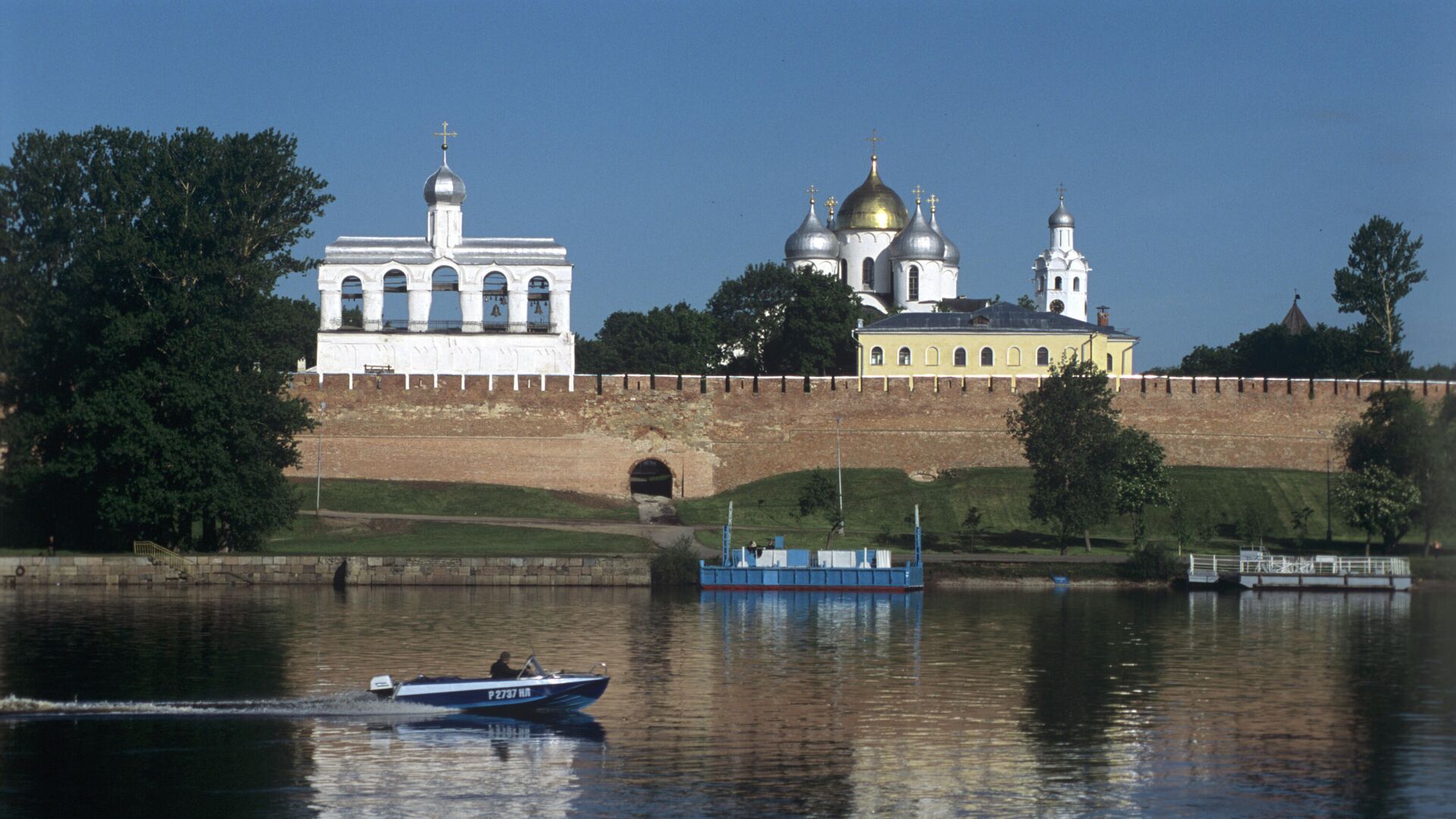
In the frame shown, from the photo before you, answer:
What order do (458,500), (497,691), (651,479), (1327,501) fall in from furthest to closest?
(651,479)
(458,500)
(1327,501)
(497,691)

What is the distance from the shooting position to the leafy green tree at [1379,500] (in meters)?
44.4

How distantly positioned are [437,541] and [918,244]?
128 ft

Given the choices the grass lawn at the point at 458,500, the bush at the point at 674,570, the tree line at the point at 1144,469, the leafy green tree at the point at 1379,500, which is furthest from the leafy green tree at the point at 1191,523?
the grass lawn at the point at 458,500

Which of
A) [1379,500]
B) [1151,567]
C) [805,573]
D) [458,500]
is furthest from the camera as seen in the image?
[458,500]

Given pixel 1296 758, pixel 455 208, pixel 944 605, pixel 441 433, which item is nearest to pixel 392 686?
pixel 1296 758

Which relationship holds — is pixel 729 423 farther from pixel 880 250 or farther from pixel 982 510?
pixel 880 250

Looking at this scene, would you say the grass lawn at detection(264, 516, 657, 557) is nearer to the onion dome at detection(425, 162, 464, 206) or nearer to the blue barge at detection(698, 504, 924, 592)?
the blue barge at detection(698, 504, 924, 592)

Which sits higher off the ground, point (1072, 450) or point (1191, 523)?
point (1072, 450)

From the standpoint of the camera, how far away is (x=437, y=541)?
43.9m

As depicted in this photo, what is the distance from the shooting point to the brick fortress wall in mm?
53625

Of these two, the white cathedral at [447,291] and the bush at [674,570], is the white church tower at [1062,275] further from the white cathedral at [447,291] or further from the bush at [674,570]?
the bush at [674,570]

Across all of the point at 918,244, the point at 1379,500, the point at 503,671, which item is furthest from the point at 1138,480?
the point at 918,244

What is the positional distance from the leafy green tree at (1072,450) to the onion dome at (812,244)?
33.1 metres

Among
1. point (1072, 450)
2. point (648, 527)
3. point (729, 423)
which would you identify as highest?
point (729, 423)
